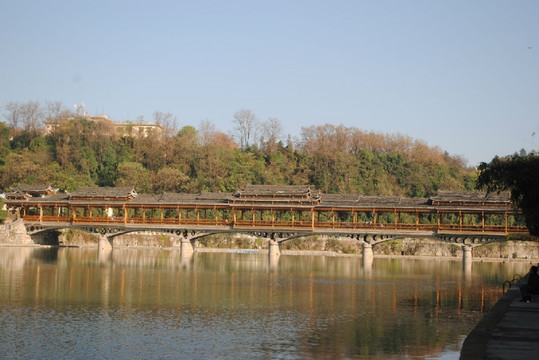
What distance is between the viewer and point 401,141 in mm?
104062

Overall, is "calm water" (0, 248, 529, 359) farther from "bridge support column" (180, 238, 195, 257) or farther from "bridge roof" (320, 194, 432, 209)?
"bridge support column" (180, 238, 195, 257)

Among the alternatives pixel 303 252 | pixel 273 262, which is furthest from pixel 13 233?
pixel 303 252

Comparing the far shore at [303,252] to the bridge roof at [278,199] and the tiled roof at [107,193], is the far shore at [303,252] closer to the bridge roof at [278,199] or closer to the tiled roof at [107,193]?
the bridge roof at [278,199]

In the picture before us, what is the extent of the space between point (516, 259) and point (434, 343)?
1791 inches

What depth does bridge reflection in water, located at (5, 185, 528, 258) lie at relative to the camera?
56.7 meters

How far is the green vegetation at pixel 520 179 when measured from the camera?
2364cm

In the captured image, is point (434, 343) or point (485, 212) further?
point (485, 212)

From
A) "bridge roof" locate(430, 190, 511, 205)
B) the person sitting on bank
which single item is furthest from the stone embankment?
the person sitting on bank

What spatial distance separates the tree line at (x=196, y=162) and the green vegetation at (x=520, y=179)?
57757mm

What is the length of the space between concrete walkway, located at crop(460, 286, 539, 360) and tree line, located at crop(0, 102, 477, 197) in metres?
61.3

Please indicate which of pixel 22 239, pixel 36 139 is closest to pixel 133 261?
pixel 22 239

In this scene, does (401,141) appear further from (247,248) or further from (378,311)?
(378,311)

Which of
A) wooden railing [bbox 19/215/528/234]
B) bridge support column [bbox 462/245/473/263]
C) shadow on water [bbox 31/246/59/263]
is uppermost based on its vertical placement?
wooden railing [bbox 19/215/528/234]

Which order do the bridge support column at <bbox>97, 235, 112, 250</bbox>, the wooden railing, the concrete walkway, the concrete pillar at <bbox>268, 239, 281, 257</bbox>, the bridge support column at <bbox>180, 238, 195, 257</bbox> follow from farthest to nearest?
the bridge support column at <bbox>97, 235, 112, 250</bbox>, the bridge support column at <bbox>180, 238, 195, 257</bbox>, the concrete pillar at <bbox>268, 239, 281, 257</bbox>, the wooden railing, the concrete walkway
